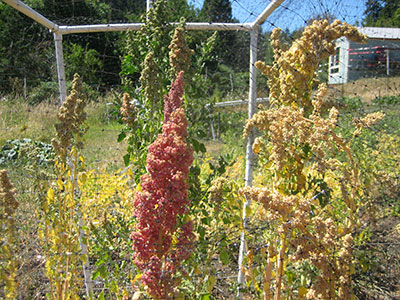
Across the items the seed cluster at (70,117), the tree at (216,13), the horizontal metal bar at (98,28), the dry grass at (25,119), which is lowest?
the dry grass at (25,119)

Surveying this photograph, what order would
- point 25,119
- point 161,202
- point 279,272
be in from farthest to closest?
point 25,119
point 279,272
point 161,202

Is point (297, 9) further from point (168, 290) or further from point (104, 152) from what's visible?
point (104, 152)

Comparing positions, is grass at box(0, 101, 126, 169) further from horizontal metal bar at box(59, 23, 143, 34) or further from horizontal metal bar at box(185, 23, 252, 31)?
horizontal metal bar at box(185, 23, 252, 31)

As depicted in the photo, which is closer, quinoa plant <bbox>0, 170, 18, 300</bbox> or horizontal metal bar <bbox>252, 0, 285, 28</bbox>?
quinoa plant <bbox>0, 170, 18, 300</bbox>

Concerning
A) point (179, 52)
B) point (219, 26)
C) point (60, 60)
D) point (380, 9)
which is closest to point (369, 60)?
point (380, 9)

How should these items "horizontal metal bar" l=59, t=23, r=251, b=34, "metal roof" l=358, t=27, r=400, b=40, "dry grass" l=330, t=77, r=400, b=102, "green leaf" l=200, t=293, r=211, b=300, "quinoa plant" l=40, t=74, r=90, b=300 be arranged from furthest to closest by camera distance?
"metal roof" l=358, t=27, r=400, b=40, "dry grass" l=330, t=77, r=400, b=102, "horizontal metal bar" l=59, t=23, r=251, b=34, "quinoa plant" l=40, t=74, r=90, b=300, "green leaf" l=200, t=293, r=211, b=300

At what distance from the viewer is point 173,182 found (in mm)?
1267

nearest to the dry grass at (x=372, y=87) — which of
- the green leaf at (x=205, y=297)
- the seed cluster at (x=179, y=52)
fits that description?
the seed cluster at (x=179, y=52)

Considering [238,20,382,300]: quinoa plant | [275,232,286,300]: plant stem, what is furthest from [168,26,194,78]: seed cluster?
[275,232,286,300]: plant stem

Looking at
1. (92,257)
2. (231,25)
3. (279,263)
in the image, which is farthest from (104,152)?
(279,263)

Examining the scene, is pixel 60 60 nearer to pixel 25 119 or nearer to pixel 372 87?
pixel 25 119

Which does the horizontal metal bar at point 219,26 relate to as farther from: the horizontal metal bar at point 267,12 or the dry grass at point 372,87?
the dry grass at point 372,87

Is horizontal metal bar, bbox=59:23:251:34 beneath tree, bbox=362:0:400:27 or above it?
beneath

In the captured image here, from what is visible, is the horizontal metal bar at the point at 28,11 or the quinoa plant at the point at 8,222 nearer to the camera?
the quinoa plant at the point at 8,222
